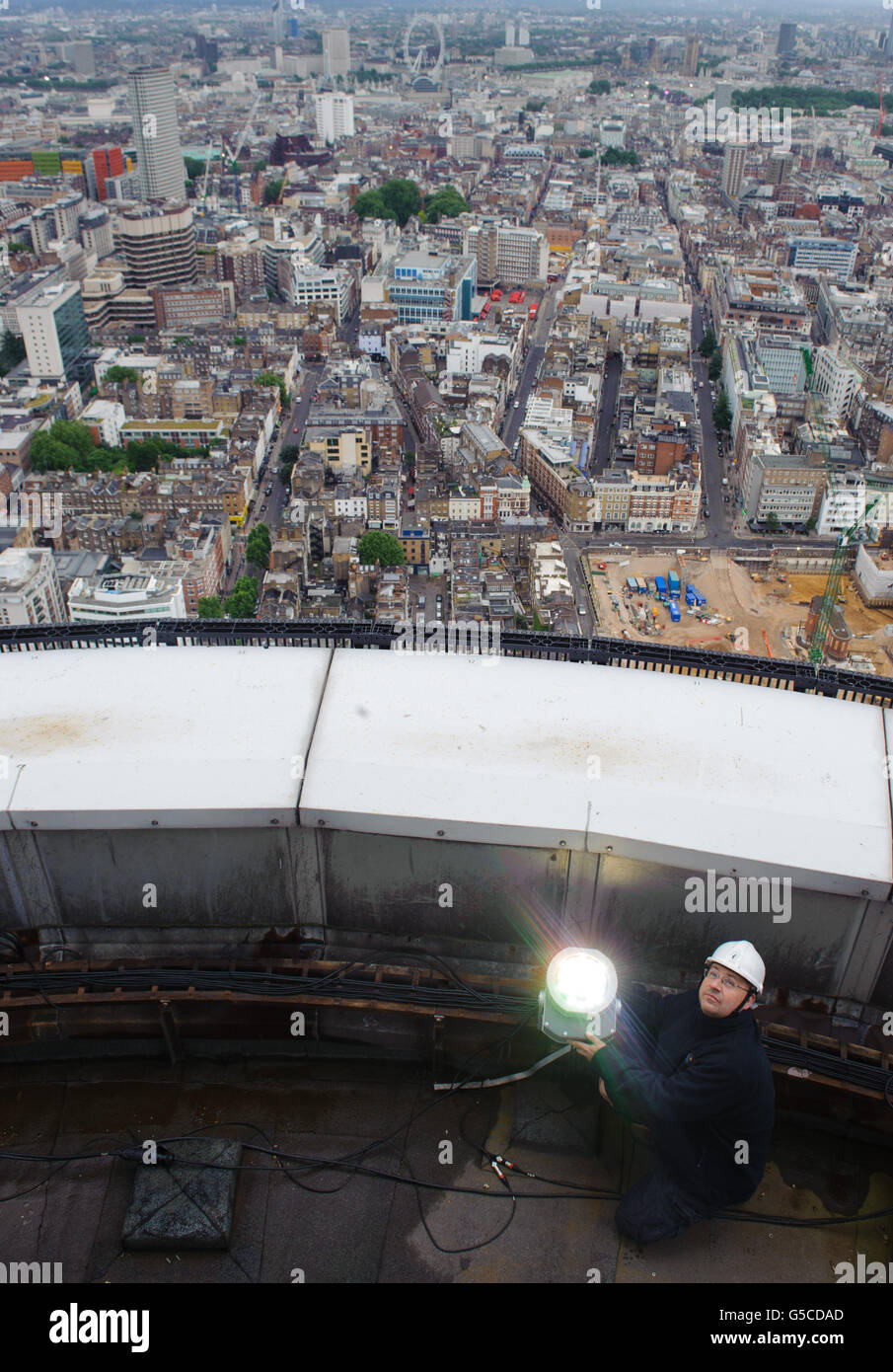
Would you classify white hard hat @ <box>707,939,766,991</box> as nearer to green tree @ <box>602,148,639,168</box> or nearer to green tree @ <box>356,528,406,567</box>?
green tree @ <box>356,528,406,567</box>

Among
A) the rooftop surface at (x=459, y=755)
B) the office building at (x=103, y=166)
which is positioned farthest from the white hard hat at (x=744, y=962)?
the office building at (x=103, y=166)

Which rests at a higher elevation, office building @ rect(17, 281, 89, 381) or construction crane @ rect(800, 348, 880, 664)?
office building @ rect(17, 281, 89, 381)

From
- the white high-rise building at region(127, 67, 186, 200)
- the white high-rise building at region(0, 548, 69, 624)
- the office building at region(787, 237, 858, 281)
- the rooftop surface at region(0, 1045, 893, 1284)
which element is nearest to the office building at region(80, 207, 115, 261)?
the white high-rise building at region(127, 67, 186, 200)

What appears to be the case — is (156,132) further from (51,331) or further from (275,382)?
(275,382)

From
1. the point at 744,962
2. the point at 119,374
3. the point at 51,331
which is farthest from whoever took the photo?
the point at 51,331

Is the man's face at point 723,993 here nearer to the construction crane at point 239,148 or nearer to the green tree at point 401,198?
the green tree at point 401,198

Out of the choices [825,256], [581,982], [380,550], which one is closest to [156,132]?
[825,256]
